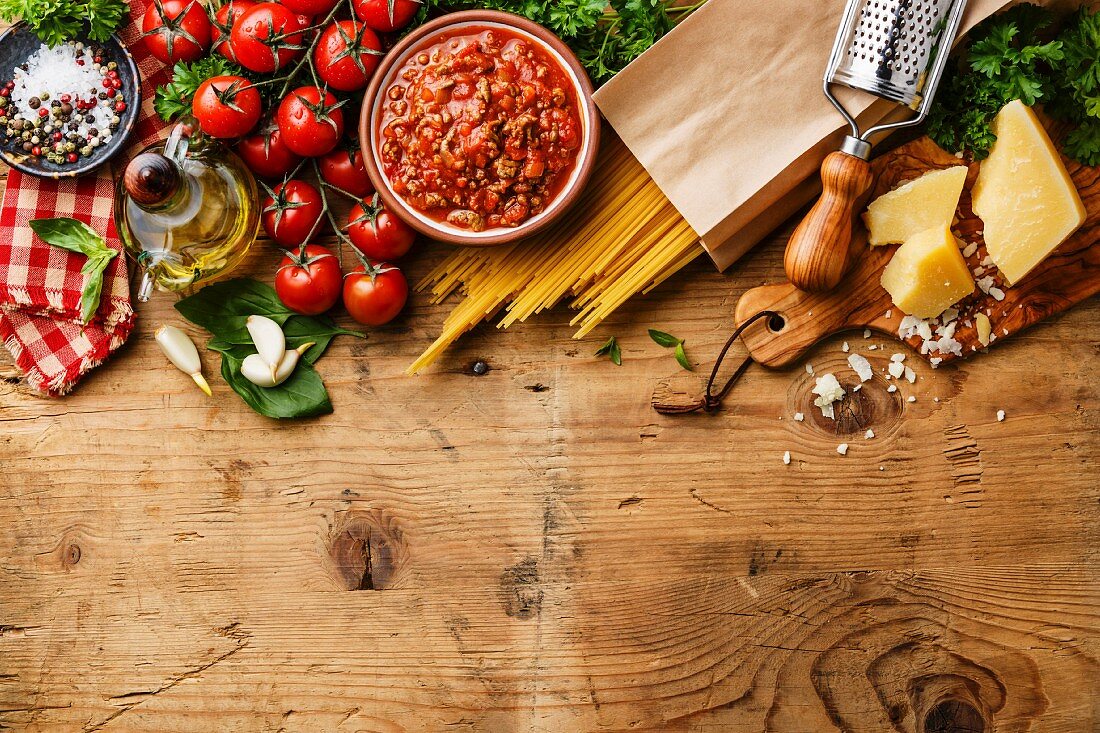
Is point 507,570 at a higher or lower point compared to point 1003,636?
higher

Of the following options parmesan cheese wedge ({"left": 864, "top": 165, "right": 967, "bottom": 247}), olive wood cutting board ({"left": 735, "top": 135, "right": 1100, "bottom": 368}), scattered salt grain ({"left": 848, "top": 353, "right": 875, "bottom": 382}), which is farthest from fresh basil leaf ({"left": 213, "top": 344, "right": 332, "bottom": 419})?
parmesan cheese wedge ({"left": 864, "top": 165, "right": 967, "bottom": 247})

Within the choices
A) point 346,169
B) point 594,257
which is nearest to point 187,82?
point 346,169

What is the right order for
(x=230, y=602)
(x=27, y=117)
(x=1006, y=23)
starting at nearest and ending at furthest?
(x=1006, y=23), (x=27, y=117), (x=230, y=602)

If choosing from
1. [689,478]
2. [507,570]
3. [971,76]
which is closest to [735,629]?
[689,478]

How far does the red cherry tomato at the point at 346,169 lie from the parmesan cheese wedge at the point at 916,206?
136 cm

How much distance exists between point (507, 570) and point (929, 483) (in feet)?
3.96

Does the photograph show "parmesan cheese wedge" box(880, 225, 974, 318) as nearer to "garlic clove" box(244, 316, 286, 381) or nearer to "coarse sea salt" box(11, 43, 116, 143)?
"garlic clove" box(244, 316, 286, 381)

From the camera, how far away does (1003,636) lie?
85.0 inches

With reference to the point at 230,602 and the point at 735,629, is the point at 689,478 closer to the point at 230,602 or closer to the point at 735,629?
the point at 735,629

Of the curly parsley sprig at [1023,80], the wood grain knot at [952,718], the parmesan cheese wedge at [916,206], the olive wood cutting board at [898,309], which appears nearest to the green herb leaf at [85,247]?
the olive wood cutting board at [898,309]

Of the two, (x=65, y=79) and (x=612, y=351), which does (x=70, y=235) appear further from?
(x=612, y=351)

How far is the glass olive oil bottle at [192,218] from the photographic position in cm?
203

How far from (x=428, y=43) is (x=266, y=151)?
53cm

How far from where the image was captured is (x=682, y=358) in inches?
85.4
